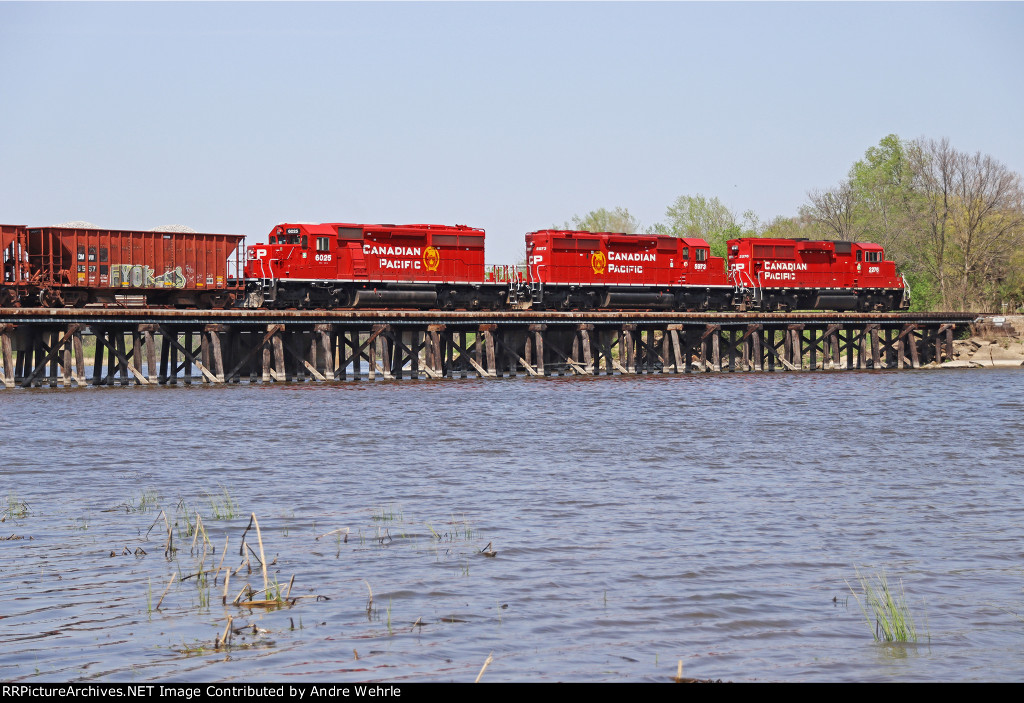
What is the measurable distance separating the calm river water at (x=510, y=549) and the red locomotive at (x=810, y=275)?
966 inches

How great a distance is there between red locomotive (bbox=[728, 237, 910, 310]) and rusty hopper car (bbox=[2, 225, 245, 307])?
23.3 metres

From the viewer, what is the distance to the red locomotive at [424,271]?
35.2 meters

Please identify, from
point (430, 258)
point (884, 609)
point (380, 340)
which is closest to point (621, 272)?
point (430, 258)

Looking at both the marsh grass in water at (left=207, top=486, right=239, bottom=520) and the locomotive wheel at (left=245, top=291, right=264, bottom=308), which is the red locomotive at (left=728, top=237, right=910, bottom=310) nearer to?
the locomotive wheel at (left=245, top=291, right=264, bottom=308)

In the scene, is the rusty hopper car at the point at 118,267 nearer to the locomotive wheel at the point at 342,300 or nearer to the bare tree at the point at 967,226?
the locomotive wheel at the point at 342,300

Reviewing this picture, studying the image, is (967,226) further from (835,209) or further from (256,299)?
(256,299)

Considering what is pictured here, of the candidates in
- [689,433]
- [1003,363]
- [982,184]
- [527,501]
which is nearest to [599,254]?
[689,433]

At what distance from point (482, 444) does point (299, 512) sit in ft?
27.0

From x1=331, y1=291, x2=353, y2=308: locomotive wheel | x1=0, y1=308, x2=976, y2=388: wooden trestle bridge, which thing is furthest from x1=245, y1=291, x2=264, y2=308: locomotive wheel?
x1=331, y1=291, x2=353, y2=308: locomotive wheel

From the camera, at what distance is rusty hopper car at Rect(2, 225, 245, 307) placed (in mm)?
34500

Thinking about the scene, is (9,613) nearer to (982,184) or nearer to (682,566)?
(682,566)

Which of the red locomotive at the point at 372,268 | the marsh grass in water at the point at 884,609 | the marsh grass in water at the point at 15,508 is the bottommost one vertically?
the marsh grass in water at the point at 15,508

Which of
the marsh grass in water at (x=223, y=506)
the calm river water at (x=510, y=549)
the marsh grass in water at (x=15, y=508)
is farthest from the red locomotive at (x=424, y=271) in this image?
the marsh grass in water at (x=223, y=506)
